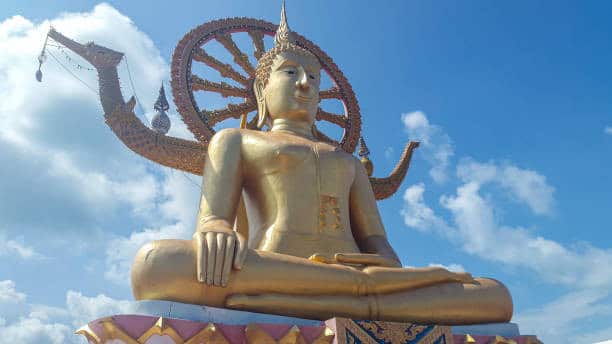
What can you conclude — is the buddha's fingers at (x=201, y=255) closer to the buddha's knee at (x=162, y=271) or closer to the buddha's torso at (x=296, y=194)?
the buddha's knee at (x=162, y=271)

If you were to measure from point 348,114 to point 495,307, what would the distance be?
3.77m

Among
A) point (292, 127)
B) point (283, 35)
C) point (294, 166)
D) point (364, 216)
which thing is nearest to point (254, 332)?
point (294, 166)

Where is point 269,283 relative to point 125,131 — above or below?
below

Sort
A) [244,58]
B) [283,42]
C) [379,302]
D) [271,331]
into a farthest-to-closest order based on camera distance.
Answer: [244,58] → [283,42] → [379,302] → [271,331]

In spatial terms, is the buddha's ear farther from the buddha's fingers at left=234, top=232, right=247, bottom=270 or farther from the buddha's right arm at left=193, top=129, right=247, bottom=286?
the buddha's fingers at left=234, top=232, right=247, bottom=270

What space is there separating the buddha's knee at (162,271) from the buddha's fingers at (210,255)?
0.09 metres

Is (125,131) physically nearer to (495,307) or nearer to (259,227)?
(259,227)

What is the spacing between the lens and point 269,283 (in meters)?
3.49

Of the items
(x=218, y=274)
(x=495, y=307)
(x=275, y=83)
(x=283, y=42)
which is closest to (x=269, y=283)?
(x=218, y=274)

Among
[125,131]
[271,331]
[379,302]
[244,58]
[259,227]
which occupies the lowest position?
[271,331]

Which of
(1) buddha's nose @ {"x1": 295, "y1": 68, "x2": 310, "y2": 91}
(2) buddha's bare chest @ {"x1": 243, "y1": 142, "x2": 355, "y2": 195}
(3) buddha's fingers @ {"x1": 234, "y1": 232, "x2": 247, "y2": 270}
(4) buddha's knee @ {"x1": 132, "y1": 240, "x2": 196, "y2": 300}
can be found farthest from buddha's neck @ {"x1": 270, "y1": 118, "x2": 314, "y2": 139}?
(4) buddha's knee @ {"x1": 132, "y1": 240, "x2": 196, "y2": 300}

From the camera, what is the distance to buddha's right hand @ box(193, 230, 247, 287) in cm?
336

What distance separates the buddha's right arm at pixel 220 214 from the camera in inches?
133

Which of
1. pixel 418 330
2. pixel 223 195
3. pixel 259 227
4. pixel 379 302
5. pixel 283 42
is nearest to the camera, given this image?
pixel 418 330
